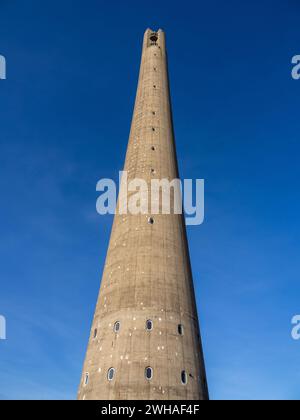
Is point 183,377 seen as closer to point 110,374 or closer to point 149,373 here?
point 149,373

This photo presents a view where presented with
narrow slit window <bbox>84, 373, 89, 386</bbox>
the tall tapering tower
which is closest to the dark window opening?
the tall tapering tower

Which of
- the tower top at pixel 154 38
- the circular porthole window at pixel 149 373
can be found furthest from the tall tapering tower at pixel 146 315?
the tower top at pixel 154 38

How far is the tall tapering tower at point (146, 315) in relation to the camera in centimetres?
2759

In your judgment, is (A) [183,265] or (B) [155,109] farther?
(B) [155,109]

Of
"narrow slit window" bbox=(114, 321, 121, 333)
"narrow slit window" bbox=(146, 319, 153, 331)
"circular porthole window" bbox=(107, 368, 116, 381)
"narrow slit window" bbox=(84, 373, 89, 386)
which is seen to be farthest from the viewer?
"narrow slit window" bbox=(114, 321, 121, 333)

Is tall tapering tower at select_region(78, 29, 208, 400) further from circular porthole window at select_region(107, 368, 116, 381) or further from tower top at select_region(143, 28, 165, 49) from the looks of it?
tower top at select_region(143, 28, 165, 49)

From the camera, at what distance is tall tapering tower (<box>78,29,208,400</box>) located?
27594 millimetres

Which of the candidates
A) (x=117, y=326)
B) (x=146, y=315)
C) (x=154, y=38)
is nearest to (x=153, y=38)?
(x=154, y=38)

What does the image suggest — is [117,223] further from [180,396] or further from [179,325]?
[180,396]

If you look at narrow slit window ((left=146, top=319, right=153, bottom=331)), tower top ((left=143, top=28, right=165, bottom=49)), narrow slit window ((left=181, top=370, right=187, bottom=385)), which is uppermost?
tower top ((left=143, top=28, right=165, bottom=49))

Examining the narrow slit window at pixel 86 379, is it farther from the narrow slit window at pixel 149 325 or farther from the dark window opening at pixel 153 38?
the dark window opening at pixel 153 38

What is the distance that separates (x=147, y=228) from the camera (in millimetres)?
35312
